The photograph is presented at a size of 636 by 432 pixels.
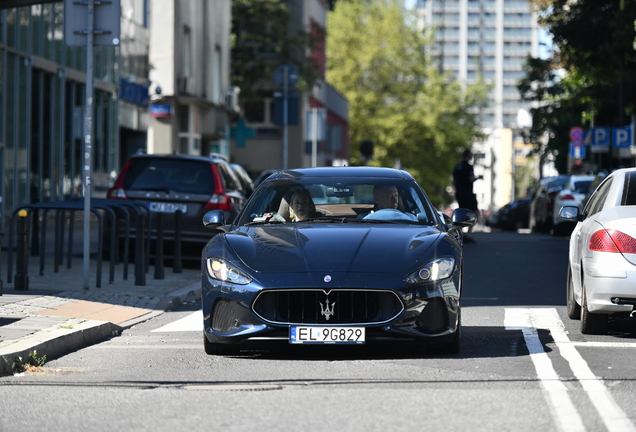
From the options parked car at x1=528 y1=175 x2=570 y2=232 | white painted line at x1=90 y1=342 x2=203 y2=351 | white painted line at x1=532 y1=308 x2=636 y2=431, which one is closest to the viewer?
white painted line at x1=532 y1=308 x2=636 y2=431

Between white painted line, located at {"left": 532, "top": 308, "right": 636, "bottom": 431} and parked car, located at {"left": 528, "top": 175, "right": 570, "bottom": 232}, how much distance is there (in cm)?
2052

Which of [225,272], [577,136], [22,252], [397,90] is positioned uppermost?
[397,90]

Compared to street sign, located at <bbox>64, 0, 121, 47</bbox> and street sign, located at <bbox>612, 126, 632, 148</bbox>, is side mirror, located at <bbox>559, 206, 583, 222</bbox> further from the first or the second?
street sign, located at <bbox>612, 126, 632, 148</bbox>

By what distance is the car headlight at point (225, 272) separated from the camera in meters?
8.46

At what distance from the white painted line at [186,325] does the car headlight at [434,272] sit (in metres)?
2.97

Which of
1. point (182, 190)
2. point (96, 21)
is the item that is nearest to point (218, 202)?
point (182, 190)

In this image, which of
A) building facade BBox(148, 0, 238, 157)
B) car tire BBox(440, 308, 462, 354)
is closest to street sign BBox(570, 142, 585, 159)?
building facade BBox(148, 0, 238, 157)

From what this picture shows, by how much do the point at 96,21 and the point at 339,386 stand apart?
7.43m

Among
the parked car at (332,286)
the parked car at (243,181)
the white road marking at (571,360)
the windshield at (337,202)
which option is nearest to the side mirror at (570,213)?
the white road marking at (571,360)

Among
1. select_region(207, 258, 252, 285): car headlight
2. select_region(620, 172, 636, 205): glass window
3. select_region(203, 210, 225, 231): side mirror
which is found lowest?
select_region(207, 258, 252, 285): car headlight

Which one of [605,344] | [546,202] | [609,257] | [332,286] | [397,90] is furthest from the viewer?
[397,90]

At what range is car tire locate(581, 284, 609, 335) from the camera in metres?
10.1

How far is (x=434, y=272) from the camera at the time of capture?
850 cm

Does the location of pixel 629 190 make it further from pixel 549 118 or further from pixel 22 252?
pixel 549 118
